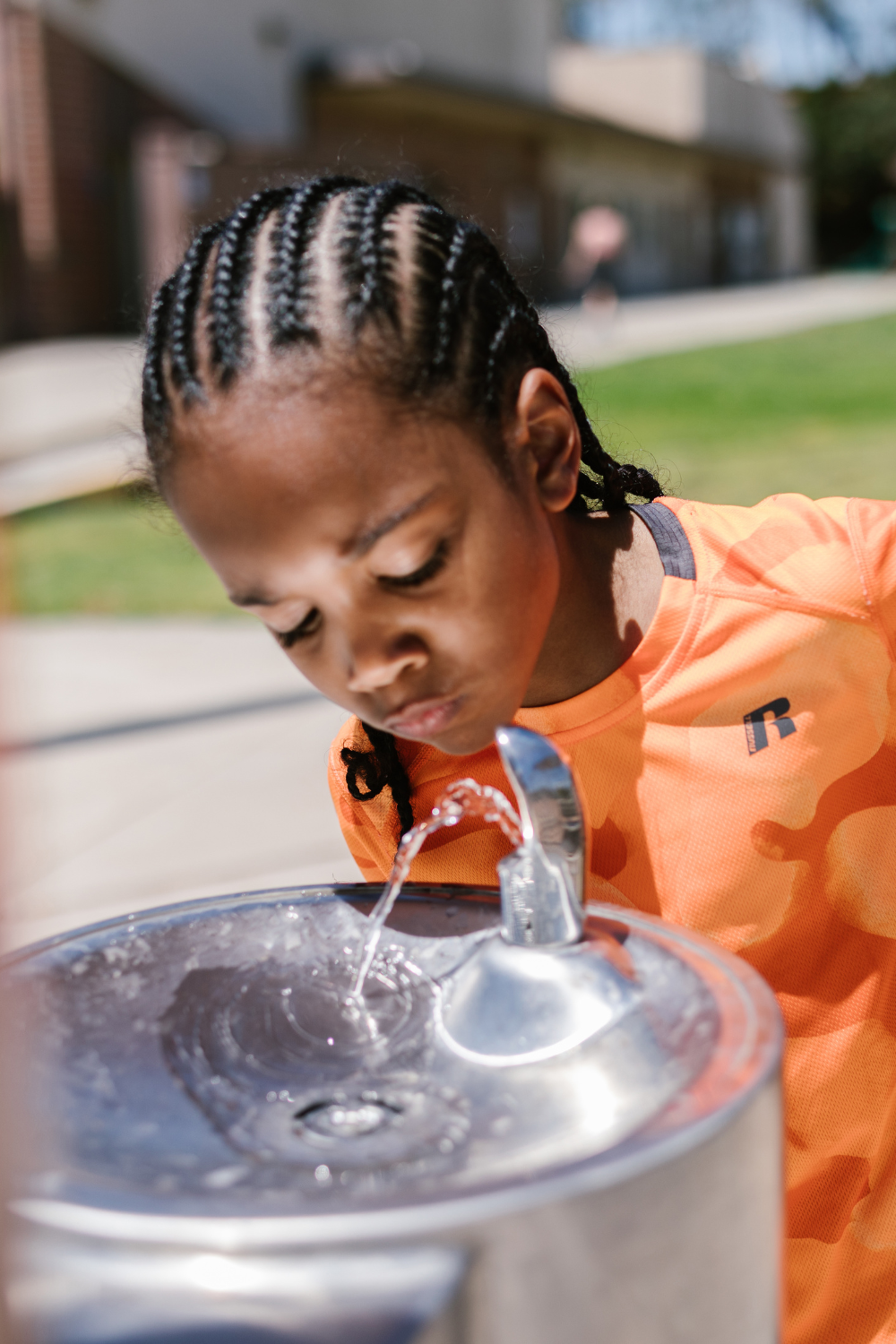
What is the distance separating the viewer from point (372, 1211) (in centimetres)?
61

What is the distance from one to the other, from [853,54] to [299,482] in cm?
4152

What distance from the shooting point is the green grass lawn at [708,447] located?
264 inches

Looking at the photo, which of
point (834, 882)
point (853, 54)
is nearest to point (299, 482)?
point (834, 882)

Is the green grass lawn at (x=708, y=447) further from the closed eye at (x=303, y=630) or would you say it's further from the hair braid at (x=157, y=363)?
the closed eye at (x=303, y=630)

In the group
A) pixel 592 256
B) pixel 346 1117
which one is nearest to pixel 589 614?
pixel 346 1117

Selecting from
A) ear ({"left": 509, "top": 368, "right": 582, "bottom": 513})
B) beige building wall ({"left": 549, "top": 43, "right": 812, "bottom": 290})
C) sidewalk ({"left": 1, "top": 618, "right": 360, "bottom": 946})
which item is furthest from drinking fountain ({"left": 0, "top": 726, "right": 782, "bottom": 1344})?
beige building wall ({"left": 549, "top": 43, "right": 812, "bottom": 290})

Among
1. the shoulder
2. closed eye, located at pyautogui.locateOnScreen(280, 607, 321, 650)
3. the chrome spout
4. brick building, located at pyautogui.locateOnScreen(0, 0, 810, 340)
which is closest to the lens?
the chrome spout

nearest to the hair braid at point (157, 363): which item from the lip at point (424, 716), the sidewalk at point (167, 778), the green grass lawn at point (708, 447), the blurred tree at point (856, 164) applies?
the lip at point (424, 716)

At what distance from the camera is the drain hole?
0.79 metres

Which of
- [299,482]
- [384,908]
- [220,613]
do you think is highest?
[299,482]

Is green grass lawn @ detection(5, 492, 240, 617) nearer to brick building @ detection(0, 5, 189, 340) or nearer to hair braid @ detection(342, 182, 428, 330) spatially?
hair braid @ detection(342, 182, 428, 330)

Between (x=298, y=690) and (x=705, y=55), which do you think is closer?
(x=298, y=690)

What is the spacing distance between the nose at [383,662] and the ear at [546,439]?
193 millimetres

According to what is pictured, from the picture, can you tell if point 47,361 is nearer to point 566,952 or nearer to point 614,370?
point 614,370
